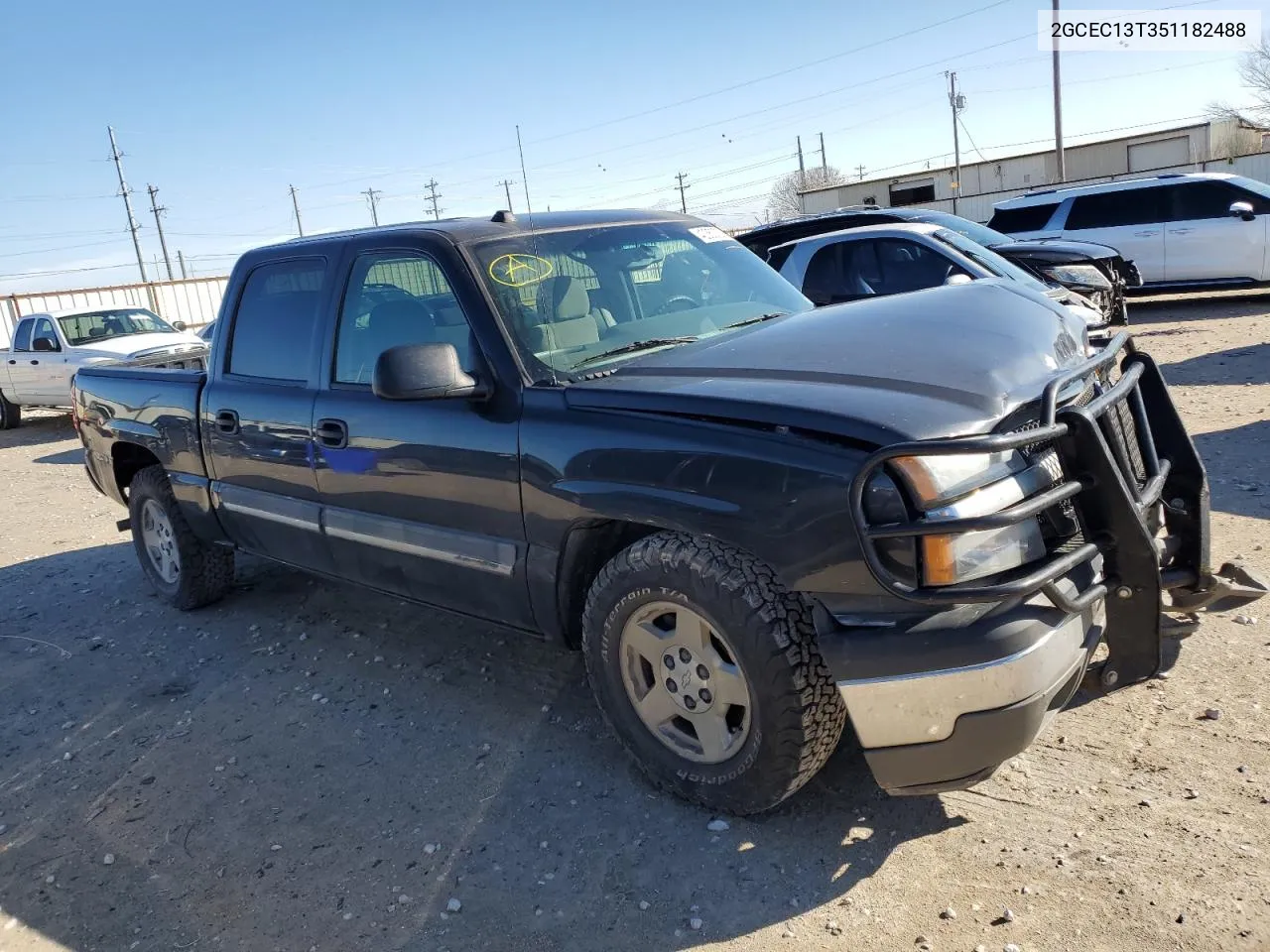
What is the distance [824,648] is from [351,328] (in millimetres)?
2486

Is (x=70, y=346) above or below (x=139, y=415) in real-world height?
above

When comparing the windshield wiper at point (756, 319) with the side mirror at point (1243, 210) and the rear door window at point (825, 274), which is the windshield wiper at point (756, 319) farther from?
the side mirror at point (1243, 210)

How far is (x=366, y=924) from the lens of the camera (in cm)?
277

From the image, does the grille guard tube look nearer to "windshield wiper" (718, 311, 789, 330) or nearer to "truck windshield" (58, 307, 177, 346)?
"windshield wiper" (718, 311, 789, 330)

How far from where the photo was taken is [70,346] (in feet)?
47.0

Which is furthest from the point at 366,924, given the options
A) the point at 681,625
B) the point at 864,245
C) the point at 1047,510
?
the point at 864,245

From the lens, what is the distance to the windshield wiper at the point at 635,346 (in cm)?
342

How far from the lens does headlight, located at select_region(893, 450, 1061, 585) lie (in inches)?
95.4

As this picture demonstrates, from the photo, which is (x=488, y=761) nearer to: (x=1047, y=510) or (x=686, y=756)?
(x=686, y=756)

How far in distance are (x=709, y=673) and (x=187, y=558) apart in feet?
12.0

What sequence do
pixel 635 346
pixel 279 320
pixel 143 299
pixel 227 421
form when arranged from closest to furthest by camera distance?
pixel 635 346 → pixel 279 320 → pixel 227 421 → pixel 143 299

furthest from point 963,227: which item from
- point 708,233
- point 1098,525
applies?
point 1098,525

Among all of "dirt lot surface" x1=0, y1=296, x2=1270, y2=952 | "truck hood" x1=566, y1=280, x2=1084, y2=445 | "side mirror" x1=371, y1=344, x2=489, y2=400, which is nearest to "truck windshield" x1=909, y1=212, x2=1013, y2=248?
"dirt lot surface" x1=0, y1=296, x2=1270, y2=952

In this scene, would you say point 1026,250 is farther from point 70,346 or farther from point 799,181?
point 799,181
